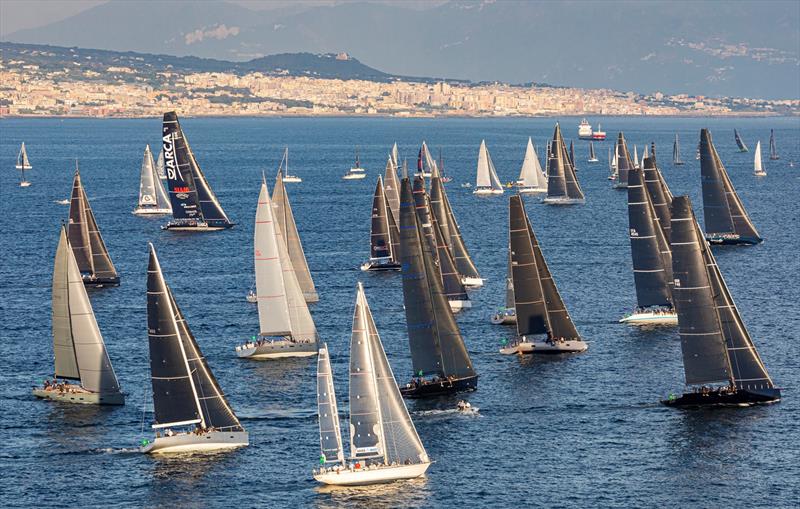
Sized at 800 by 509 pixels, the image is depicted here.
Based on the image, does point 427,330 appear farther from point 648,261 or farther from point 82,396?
point 648,261

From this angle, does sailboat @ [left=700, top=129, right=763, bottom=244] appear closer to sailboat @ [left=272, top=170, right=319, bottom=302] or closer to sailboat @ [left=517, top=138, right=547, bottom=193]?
sailboat @ [left=272, top=170, right=319, bottom=302]

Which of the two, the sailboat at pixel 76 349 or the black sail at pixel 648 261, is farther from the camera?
the black sail at pixel 648 261

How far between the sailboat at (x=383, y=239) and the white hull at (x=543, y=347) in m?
30.1

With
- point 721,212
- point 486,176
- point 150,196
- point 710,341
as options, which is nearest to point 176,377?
point 710,341

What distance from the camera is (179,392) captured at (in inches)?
2349

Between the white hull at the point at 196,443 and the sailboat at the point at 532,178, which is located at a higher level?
the sailboat at the point at 532,178

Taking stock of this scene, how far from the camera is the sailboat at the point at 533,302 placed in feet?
252

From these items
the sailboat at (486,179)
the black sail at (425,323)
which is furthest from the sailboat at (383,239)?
the sailboat at (486,179)

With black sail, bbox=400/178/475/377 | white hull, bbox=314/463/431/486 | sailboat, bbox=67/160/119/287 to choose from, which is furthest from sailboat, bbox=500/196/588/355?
sailboat, bbox=67/160/119/287

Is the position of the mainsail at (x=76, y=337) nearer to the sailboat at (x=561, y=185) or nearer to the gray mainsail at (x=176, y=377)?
the gray mainsail at (x=176, y=377)

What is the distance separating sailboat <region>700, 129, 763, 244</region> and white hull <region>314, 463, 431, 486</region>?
7178cm

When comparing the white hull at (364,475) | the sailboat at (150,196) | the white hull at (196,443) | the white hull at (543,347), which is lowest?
the white hull at (364,475)

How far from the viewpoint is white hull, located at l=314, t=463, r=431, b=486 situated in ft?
180

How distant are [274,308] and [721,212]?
56.6 meters
